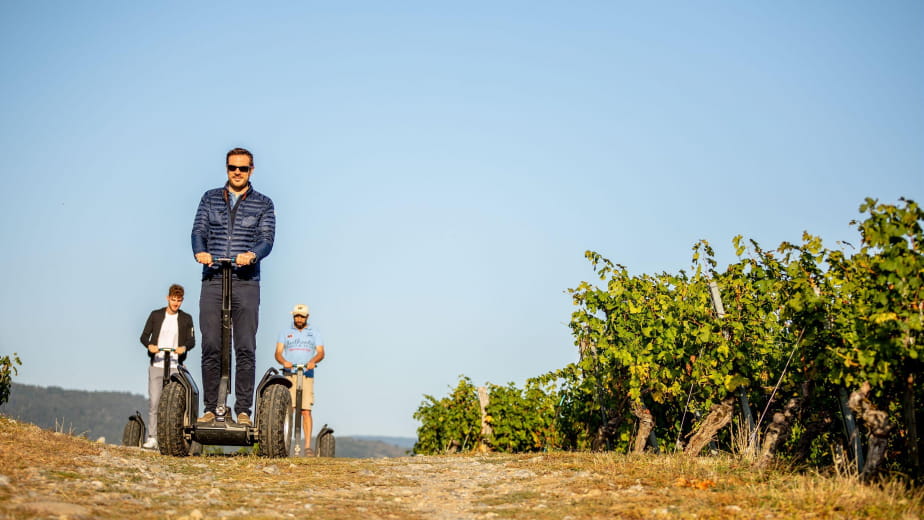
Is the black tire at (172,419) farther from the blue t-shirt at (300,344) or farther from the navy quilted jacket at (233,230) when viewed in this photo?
the blue t-shirt at (300,344)

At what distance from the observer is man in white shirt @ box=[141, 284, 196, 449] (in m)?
11.1

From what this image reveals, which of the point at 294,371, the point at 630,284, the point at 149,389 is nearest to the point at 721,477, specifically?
the point at 630,284

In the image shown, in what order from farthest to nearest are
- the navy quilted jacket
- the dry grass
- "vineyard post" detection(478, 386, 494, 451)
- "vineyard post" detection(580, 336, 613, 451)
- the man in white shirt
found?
"vineyard post" detection(478, 386, 494, 451) < "vineyard post" detection(580, 336, 613, 451) < the man in white shirt < the navy quilted jacket < the dry grass

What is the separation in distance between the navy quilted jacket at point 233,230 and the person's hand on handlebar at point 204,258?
0.73 ft

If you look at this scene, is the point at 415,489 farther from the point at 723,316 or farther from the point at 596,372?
the point at 596,372

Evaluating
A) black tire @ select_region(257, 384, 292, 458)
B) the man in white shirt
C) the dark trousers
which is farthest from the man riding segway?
the man in white shirt

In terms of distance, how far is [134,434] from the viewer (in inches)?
460

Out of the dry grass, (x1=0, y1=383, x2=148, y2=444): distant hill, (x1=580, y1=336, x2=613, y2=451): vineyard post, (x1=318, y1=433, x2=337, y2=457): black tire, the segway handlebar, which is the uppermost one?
(x1=0, y1=383, x2=148, y2=444): distant hill

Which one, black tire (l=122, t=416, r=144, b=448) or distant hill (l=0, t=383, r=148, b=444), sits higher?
distant hill (l=0, t=383, r=148, b=444)

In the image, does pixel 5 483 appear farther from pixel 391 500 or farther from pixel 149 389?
pixel 149 389

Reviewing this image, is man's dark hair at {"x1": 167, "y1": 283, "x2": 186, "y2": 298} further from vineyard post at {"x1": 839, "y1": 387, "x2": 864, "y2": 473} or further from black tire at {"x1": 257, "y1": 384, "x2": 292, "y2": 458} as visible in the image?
vineyard post at {"x1": 839, "y1": 387, "x2": 864, "y2": 473}

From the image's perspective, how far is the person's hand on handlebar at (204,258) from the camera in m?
7.94

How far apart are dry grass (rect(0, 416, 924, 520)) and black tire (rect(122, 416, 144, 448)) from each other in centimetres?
Result: 343

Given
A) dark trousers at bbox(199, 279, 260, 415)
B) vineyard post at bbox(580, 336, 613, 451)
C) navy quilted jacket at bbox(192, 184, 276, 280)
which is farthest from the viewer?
vineyard post at bbox(580, 336, 613, 451)
